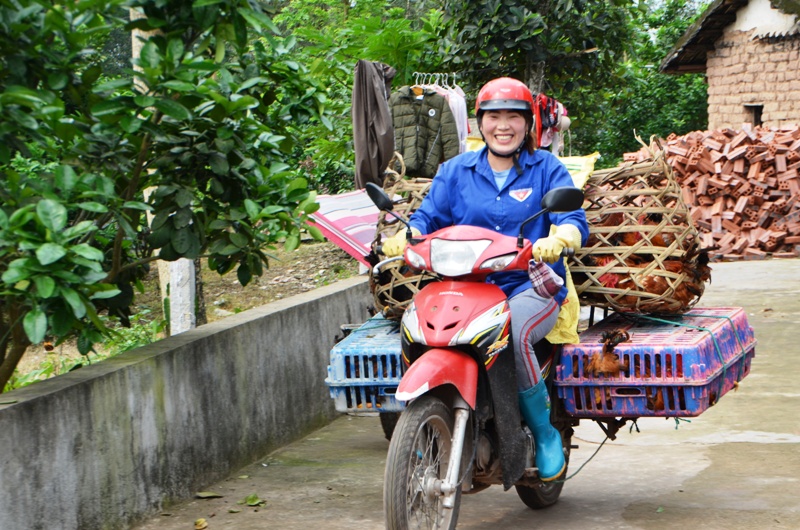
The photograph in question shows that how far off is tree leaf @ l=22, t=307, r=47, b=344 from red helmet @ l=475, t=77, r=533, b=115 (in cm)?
206

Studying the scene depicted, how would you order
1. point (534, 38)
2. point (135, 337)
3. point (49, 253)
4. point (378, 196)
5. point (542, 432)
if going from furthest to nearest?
point (534, 38) → point (135, 337) → point (542, 432) → point (378, 196) → point (49, 253)

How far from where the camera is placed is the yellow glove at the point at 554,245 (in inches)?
169

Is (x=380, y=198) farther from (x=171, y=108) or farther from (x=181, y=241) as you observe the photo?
(x=181, y=241)


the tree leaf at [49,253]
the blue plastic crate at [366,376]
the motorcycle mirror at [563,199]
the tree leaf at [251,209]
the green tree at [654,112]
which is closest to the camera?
the tree leaf at [49,253]

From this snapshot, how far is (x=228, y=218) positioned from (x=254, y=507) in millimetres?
1459

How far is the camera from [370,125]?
1057cm

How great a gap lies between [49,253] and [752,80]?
17.4 meters

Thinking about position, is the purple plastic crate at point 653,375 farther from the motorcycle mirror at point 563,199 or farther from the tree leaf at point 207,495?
the tree leaf at point 207,495

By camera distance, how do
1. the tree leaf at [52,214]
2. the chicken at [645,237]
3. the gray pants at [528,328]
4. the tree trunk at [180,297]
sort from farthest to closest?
the tree trunk at [180,297] < the chicken at [645,237] < the gray pants at [528,328] < the tree leaf at [52,214]

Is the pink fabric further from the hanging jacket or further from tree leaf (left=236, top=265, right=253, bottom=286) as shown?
the hanging jacket

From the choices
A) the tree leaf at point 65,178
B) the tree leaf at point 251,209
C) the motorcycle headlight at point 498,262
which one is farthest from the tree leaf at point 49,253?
the motorcycle headlight at point 498,262

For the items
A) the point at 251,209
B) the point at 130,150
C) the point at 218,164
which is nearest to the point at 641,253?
the point at 251,209

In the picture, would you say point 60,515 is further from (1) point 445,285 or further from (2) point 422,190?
(2) point 422,190

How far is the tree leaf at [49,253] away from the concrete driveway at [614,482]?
1.72 meters
